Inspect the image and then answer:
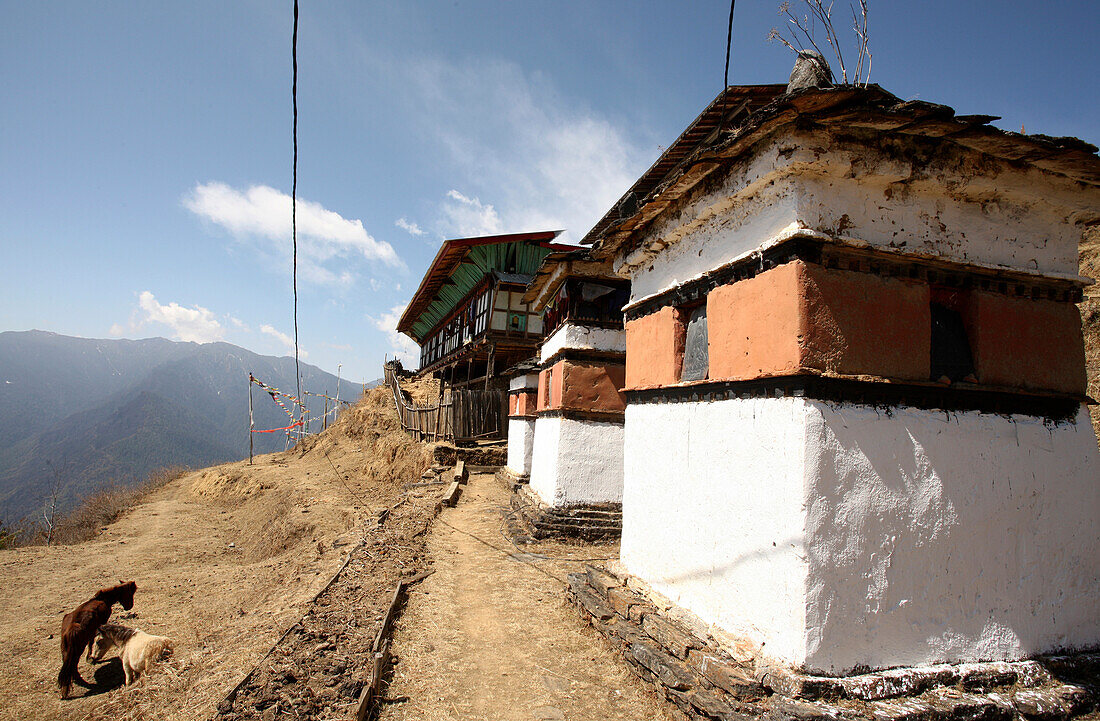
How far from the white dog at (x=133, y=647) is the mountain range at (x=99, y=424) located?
51.6 metres

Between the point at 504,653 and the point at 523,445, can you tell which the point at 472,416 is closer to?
the point at 523,445

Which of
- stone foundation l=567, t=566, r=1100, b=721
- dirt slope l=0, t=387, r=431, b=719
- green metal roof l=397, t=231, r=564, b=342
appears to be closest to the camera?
stone foundation l=567, t=566, r=1100, b=721

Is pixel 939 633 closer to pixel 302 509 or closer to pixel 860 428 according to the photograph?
pixel 860 428

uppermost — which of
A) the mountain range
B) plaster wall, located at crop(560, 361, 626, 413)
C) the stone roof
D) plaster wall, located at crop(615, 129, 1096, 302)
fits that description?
the stone roof

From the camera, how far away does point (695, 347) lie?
4.86 metres

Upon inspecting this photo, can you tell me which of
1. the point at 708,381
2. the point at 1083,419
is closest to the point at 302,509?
the point at 708,381

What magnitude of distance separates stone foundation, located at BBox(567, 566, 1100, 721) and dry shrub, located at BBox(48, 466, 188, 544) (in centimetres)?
1795

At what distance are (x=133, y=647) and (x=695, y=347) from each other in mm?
6939

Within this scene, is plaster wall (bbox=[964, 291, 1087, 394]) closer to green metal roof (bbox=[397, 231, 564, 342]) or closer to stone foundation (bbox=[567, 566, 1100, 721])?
stone foundation (bbox=[567, 566, 1100, 721])

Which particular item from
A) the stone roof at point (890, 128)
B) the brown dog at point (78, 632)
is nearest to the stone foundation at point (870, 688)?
the stone roof at point (890, 128)

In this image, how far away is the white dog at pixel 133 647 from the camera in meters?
5.83

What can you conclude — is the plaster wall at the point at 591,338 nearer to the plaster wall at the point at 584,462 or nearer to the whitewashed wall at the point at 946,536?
the plaster wall at the point at 584,462

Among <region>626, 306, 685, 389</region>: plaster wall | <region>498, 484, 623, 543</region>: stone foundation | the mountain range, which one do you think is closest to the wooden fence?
<region>498, 484, 623, 543</region>: stone foundation

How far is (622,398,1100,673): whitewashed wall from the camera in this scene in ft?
10.6
